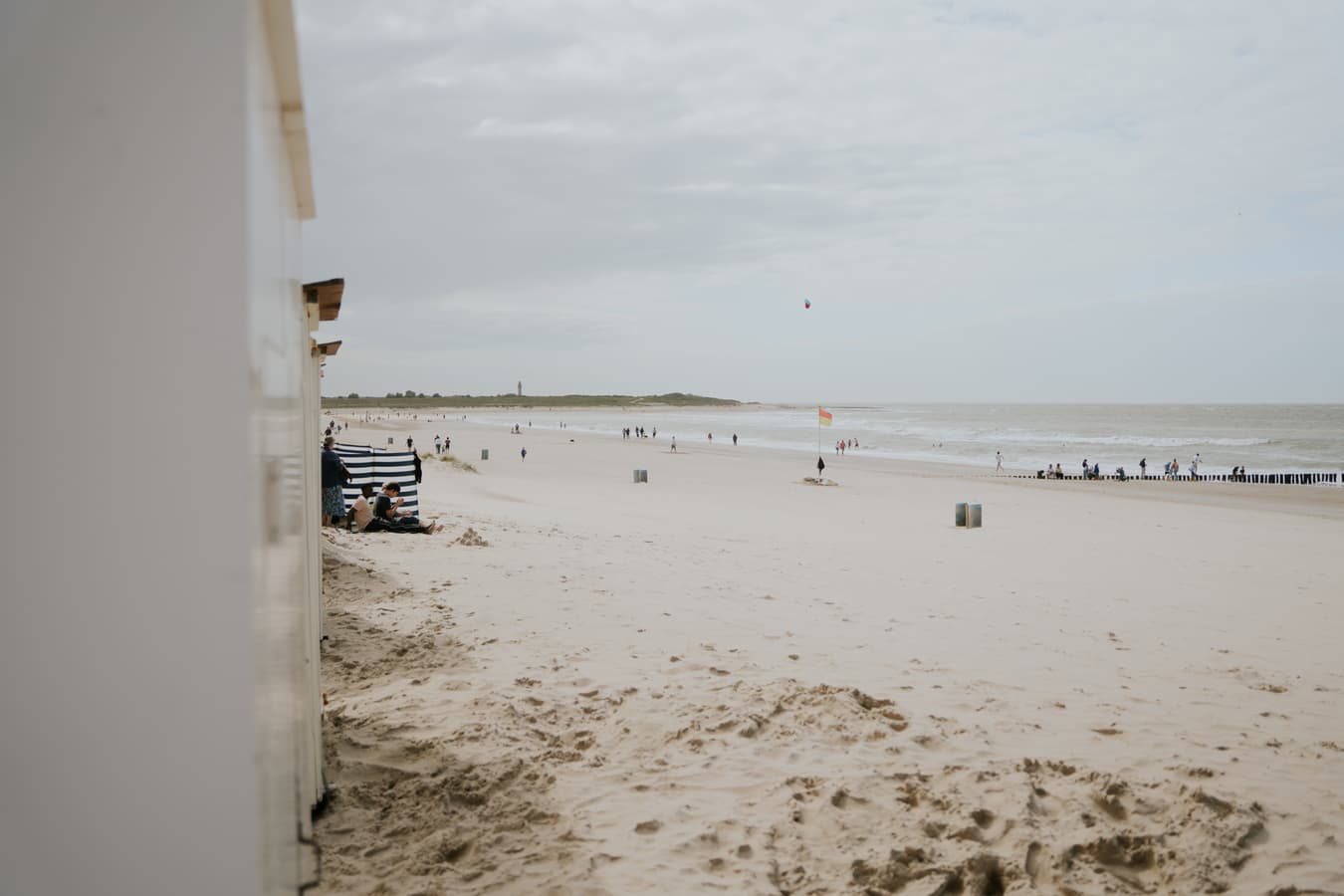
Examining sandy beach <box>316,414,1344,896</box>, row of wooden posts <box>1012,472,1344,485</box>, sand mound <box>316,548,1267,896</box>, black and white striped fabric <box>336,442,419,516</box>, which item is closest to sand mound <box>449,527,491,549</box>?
sandy beach <box>316,414,1344,896</box>

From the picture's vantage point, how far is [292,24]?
1.64 meters

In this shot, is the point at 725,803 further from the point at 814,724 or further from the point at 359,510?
the point at 359,510

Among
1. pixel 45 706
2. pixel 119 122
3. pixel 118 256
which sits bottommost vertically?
pixel 45 706

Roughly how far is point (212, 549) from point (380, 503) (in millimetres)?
11613

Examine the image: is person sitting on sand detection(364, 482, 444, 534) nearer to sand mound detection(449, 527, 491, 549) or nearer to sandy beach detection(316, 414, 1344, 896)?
sandy beach detection(316, 414, 1344, 896)

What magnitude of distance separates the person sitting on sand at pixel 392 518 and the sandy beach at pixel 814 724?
0.39 meters

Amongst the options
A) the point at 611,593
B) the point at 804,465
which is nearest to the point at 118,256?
the point at 611,593

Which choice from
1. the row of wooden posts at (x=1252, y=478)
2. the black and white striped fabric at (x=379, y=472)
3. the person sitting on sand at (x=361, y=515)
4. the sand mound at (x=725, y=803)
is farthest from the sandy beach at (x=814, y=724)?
the row of wooden posts at (x=1252, y=478)

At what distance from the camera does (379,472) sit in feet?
45.0

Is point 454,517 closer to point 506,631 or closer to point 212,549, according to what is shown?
point 506,631

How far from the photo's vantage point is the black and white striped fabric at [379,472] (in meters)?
13.5

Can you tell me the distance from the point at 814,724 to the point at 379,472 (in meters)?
10.3

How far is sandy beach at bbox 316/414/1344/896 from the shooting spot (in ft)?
12.1

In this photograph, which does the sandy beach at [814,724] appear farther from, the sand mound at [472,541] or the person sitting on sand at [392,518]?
the person sitting on sand at [392,518]
